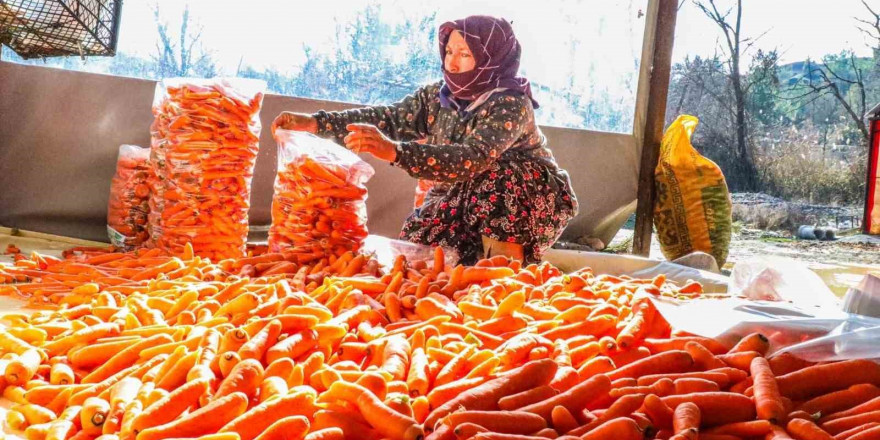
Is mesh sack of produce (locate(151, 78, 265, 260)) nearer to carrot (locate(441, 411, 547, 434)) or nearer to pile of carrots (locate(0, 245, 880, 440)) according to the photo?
pile of carrots (locate(0, 245, 880, 440))

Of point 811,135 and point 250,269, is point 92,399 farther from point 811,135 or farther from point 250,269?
point 811,135

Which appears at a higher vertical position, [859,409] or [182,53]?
[182,53]

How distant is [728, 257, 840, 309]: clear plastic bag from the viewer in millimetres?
2328

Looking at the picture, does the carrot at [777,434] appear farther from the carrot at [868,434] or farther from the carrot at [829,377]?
the carrot at [829,377]

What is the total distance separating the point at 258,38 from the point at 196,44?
329mm

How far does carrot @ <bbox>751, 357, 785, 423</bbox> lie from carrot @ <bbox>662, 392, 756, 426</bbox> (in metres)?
0.02

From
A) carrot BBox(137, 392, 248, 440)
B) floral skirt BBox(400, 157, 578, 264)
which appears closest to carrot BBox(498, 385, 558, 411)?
carrot BBox(137, 392, 248, 440)

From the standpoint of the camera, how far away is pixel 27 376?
5.13ft

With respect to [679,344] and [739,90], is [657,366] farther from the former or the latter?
[739,90]

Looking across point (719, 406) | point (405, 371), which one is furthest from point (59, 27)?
point (719, 406)

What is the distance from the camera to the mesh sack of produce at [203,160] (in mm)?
3068

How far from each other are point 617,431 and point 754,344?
59 cm

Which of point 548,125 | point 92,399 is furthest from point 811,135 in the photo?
point 92,399

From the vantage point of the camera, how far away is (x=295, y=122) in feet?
9.49
